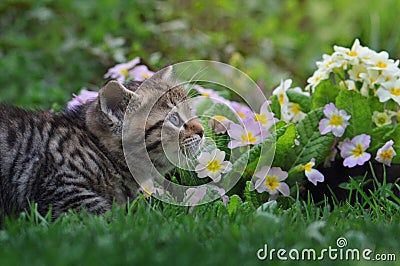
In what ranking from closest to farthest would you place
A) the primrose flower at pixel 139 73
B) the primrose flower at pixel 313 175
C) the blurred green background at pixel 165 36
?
the primrose flower at pixel 313 175 → the primrose flower at pixel 139 73 → the blurred green background at pixel 165 36

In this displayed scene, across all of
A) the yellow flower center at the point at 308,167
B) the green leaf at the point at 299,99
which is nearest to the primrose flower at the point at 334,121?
the yellow flower center at the point at 308,167

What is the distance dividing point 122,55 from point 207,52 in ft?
3.75

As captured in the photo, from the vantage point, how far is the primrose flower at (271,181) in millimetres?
3516

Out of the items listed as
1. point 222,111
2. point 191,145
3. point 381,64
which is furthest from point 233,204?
point 381,64

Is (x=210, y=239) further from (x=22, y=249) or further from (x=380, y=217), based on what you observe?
(x=380, y=217)

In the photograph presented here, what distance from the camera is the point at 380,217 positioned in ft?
9.84

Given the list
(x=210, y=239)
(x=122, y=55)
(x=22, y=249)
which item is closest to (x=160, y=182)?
(x=210, y=239)

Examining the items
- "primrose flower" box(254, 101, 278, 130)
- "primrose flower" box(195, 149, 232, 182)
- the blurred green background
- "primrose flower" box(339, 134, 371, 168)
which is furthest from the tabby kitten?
the blurred green background

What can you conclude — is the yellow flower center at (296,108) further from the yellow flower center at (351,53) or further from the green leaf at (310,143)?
the yellow flower center at (351,53)

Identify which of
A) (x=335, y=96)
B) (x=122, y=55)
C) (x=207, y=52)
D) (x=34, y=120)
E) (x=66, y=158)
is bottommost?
(x=66, y=158)

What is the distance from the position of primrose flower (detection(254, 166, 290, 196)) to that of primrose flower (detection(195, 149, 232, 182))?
0.55ft

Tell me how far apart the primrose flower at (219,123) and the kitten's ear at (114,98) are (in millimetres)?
594

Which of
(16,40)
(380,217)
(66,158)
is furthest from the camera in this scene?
(16,40)

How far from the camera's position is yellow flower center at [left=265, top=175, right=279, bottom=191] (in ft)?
11.6
